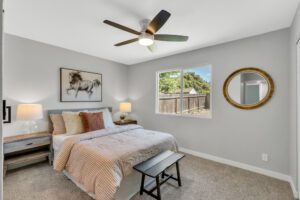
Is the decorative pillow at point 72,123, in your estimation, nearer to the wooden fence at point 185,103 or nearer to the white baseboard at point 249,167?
the wooden fence at point 185,103

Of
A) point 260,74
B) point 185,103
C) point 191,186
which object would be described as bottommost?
point 191,186

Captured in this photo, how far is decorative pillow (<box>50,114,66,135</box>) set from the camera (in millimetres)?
3055

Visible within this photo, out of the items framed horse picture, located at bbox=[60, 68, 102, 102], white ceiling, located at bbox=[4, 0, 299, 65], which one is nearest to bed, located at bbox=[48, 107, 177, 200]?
framed horse picture, located at bbox=[60, 68, 102, 102]

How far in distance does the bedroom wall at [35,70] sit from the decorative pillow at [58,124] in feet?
0.88

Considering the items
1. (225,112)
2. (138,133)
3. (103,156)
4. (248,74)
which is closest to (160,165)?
(103,156)

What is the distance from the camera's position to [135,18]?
2.19 meters

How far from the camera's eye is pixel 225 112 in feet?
10.0

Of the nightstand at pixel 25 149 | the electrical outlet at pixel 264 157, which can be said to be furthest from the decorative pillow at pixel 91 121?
the electrical outlet at pixel 264 157

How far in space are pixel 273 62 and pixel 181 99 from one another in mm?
1934

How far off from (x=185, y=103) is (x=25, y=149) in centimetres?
350

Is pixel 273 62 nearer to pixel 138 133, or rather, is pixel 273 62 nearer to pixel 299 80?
pixel 299 80

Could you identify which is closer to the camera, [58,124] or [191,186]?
[191,186]

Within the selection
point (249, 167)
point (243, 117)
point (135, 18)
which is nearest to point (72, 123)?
point (135, 18)

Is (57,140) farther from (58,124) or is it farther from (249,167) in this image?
(249,167)
